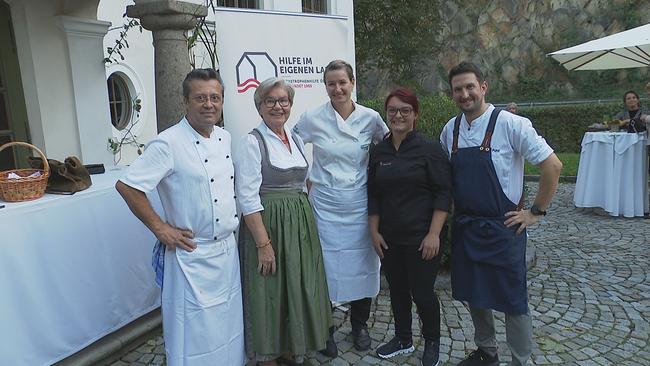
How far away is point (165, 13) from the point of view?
134 inches

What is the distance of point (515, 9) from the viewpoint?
106 feet

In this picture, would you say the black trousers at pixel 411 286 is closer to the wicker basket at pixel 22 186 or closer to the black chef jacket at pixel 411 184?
the black chef jacket at pixel 411 184

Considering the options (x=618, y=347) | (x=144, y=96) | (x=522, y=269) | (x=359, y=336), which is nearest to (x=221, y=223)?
(x=359, y=336)

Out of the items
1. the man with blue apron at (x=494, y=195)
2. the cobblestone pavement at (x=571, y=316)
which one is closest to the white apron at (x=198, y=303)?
the cobblestone pavement at (x=571, y=316)

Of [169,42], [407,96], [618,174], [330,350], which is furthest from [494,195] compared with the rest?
[618,174]

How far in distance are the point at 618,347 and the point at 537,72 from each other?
31.5 m

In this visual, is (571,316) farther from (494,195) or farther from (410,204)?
(410,204)

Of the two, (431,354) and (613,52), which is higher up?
(613,52)

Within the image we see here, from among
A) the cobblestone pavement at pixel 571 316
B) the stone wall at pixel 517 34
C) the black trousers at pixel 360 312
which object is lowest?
the cobblestone pavement at pixel 571 316

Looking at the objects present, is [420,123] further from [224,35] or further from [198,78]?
[198,78]

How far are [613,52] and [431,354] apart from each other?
292 inches

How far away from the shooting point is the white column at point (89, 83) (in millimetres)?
5156

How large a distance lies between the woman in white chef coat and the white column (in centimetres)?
324

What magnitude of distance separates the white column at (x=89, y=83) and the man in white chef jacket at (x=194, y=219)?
3446 mm
